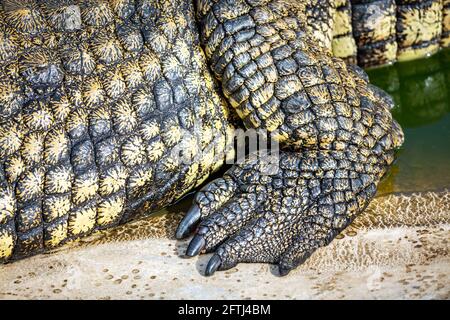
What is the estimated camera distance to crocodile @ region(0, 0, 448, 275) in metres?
3.01

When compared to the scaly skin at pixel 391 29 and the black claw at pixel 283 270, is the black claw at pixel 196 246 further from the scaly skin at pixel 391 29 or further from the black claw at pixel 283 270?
the scaly skin at pixel 391 29

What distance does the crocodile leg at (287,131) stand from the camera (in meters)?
3.18

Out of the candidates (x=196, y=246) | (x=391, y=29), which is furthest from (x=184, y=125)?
(x=391, y=29)

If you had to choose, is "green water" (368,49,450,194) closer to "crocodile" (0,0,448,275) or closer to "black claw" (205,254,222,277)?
"crocodile" (0,0,448,275)

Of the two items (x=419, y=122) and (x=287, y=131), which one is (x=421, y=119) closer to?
(x=419, y=122)

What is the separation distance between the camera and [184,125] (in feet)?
10.7

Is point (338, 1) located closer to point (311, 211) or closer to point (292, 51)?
point (292, 51)

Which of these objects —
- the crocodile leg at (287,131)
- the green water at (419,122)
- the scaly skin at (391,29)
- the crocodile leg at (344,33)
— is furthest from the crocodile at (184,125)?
the scaly skin at (391,29)

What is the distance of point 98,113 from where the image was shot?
121 inches

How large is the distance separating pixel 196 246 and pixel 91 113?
2.30 ft

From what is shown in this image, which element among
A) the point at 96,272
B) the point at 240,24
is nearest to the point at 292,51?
the point at 240,24

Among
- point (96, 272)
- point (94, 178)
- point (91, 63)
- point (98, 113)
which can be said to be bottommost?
point (96, 272)

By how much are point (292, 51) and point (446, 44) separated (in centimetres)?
170

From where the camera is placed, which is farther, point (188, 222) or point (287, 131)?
point (287, 131)
